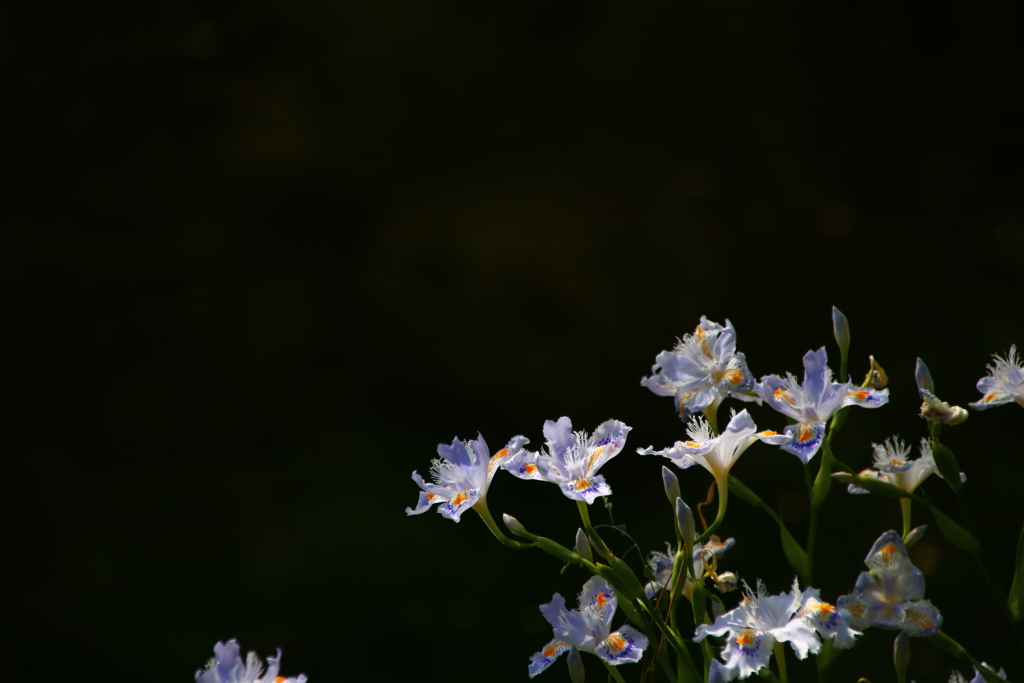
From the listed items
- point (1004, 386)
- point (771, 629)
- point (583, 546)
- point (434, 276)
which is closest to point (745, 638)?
point (771, 629)

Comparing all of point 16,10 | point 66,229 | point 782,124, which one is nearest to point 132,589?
point 66,229

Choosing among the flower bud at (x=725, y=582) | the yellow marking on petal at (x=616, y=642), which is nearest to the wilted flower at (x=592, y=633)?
the yellow marking on petal at (x=616, y=642)

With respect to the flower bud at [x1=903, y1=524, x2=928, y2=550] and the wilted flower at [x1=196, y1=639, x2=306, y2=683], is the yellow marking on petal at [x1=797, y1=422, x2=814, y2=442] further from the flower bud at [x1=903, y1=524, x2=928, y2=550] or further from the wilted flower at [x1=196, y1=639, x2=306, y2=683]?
the wilted flower at [x1=196, y1=639, x2=306, y2=683]

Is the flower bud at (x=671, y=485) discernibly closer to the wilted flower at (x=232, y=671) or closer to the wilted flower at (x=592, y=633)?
the wilted flower at (x=592, y=633)

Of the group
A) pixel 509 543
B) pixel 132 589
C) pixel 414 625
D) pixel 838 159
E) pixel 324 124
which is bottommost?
pixel 509 543

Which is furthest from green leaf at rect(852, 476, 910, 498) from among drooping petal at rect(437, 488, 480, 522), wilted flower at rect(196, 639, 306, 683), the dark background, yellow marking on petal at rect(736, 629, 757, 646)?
the dark background

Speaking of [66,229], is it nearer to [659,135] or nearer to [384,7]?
[384,7]
